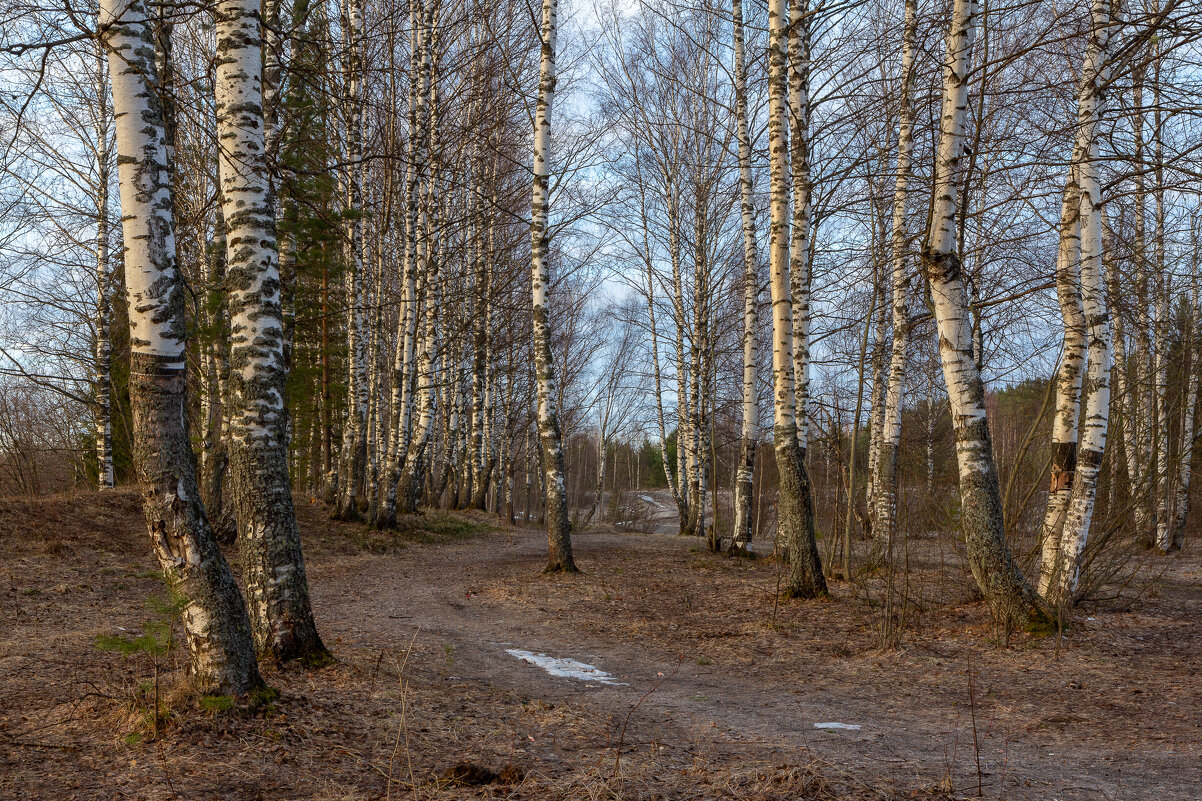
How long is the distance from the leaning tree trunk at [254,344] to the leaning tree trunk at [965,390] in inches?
207

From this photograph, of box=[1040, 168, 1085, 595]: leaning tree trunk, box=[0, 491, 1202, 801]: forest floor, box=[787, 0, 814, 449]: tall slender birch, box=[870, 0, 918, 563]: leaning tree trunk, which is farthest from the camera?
box=[870, 0, 918, 563]: leaning tree trunk

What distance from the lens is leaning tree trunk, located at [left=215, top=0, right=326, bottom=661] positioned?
4.44 metres

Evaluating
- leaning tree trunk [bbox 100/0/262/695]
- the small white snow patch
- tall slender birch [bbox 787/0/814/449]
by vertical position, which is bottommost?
the small white snow patch

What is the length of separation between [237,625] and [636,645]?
162 inches

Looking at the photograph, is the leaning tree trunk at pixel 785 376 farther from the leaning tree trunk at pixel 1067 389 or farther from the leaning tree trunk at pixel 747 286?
the leaning tree trunk at pixel 747 286

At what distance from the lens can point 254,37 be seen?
4.47 m

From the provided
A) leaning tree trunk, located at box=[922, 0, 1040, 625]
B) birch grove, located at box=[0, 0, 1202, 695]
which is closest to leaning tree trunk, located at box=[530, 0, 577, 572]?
birch grove, located at box=[0, 0, 1202, 695]

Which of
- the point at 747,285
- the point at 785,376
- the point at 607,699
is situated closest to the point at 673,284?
the point at 747,285

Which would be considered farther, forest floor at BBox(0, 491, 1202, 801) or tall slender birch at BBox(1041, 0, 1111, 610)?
tall slender birch at BBox(1041, 0, 1111, 610)

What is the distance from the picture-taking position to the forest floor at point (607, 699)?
322 cm

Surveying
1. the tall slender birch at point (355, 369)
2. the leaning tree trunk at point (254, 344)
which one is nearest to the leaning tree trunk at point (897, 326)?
the leaning tree trunk at point (254, 344)

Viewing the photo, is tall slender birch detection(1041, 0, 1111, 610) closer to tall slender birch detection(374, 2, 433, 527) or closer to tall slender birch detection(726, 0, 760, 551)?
tall slender birch detection(726, 0, 760, 551)

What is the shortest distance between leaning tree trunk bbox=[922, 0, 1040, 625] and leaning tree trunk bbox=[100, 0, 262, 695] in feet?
18.7

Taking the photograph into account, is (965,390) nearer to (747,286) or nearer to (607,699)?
(607,699)
